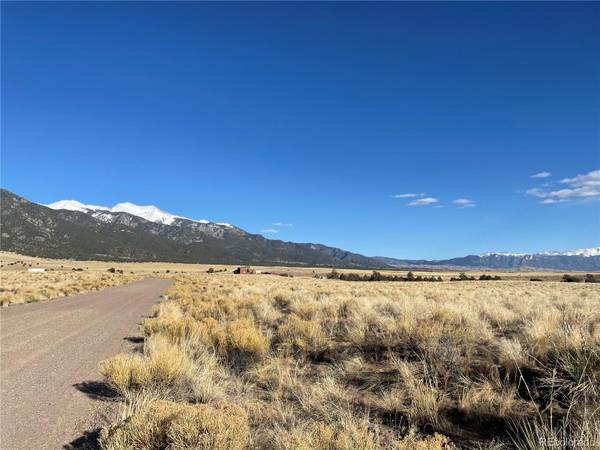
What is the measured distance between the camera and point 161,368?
676 cm

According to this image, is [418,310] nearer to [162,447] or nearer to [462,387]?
[462,387]

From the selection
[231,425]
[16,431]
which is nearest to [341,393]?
[231,425]

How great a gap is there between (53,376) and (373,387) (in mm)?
6397

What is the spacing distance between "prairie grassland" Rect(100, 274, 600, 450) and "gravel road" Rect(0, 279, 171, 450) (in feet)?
2.23

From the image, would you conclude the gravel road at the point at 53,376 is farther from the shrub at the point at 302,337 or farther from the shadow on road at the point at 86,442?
the shrub at the point at 302,337

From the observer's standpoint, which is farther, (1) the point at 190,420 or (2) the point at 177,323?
(2) the point at 177,323

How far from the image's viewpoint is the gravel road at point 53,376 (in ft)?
17.5

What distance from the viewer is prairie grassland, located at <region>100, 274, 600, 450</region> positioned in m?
4.32

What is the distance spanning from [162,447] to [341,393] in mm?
2973

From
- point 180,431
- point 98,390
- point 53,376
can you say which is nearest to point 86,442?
point 180,431

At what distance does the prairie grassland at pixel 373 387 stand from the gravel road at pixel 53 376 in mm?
680

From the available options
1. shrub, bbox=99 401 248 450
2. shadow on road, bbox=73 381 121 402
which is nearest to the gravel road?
shadow on road, bbox=73 381 121 402

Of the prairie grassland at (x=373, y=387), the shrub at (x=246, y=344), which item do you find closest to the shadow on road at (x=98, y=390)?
the prairie grassland at (x=373, y=387)

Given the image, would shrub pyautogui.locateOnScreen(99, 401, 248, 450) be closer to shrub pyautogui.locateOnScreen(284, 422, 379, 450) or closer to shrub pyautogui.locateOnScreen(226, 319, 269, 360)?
shrub pyautogui.locateOnScreen(284, 422, 379, 450)
